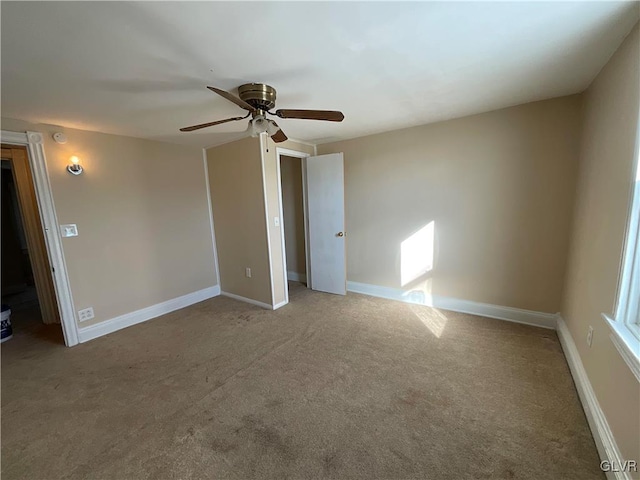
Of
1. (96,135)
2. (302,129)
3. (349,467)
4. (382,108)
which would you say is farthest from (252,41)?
(96,135)

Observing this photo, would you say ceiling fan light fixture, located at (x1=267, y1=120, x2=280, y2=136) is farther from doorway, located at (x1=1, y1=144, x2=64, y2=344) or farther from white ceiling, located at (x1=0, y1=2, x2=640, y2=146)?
doorway, located at (x1=1, y1=144, x2=64, y2=344)

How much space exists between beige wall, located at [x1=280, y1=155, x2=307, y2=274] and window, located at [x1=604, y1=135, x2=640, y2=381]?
147 inches

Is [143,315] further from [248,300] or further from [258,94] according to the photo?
[258,94]

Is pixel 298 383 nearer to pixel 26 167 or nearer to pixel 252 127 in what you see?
pixel 252 127

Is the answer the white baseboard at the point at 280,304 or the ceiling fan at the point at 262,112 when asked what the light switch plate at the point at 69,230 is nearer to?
the ceiling fan at the point at 262,112

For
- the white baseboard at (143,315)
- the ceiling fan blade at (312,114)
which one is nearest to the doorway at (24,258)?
the white baseboard at (143,315)

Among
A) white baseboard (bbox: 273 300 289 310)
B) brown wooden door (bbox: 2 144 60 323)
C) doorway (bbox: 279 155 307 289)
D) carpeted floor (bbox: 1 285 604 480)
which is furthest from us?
doorway (bbox: 279 155 307 289)

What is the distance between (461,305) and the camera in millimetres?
3232

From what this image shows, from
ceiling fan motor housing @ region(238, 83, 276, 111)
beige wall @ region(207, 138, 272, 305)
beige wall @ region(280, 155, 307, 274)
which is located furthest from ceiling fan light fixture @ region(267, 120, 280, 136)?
beige wall @ region(280, 155, 307, 274)

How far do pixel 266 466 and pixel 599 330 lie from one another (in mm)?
2132

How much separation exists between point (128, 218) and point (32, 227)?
1.10 m

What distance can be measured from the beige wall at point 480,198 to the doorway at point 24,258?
388 cm

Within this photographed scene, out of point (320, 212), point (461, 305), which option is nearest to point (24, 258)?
point (320, 212)

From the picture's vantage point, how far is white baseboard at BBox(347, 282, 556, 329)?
2809mm
